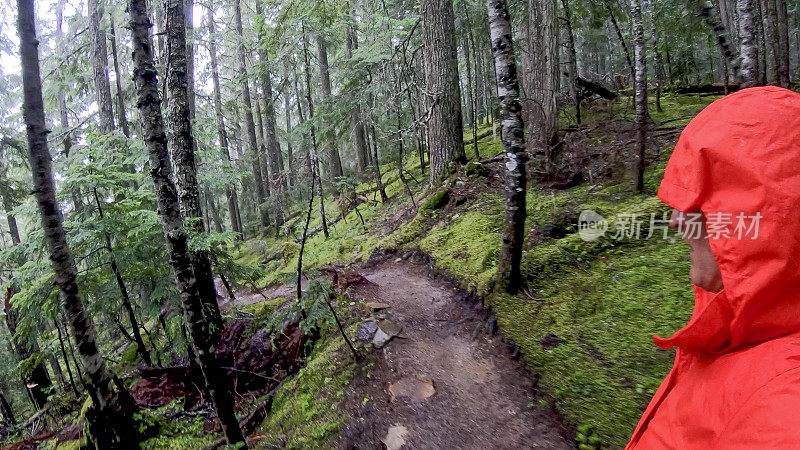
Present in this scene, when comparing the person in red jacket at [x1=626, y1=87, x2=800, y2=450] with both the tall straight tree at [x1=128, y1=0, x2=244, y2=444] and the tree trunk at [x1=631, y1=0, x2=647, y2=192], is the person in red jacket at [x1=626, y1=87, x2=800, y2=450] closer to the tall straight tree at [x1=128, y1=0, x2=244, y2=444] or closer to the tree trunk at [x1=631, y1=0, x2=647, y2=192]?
the tall straight tree at [x1=128, y1=0, x2=244, y2=444]

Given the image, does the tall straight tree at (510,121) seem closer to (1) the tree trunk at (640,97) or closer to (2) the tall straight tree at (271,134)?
(1) the tree trunk at (640,97)

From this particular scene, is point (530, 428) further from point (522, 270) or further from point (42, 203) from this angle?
point (42, 203)

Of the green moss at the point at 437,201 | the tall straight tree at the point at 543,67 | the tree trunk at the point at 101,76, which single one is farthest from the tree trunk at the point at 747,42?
the tree trunk at the point at 101,76

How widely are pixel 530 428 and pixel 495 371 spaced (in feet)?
3.05

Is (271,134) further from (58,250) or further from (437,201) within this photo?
(58,250)

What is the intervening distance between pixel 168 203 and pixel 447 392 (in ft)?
11.6

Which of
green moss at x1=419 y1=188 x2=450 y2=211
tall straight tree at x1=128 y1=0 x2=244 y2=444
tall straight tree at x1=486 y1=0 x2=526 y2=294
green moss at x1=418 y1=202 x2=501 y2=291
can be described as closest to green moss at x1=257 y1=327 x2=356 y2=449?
tall straight tree at x1=128 y1=0 x2=244 y2=444

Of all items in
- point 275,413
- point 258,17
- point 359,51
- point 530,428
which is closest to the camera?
point 530,428

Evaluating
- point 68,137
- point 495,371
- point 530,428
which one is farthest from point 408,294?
point 68,137

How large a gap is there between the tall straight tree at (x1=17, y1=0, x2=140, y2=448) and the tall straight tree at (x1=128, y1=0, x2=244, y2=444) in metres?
1.63

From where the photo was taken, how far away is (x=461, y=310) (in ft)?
18.8

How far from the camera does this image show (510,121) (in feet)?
15.2

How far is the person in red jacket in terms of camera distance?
883mm

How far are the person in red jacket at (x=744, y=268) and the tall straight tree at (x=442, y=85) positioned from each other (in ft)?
27.5
